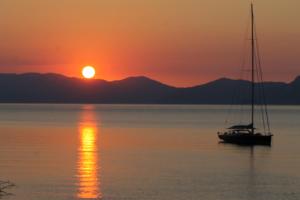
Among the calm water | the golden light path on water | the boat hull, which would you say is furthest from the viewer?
the boat hull

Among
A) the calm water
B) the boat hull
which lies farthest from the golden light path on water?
the boat hull

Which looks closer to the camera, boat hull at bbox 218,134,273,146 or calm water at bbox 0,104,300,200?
calm water at bbox 0,104,300,200

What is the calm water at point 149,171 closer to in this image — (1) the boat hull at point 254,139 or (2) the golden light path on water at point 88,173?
(2) the golden light path on water at point 88,173

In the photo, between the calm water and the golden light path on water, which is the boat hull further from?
the golden light path on water

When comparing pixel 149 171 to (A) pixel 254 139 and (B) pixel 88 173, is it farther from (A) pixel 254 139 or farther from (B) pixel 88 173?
(A) pixel 254 139

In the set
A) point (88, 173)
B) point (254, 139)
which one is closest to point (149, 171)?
point (88, 173)

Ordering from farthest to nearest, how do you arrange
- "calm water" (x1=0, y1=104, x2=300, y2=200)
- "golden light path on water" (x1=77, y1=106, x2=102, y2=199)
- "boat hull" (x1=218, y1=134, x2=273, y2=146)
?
1. "boat hull" (x1=218, y1=134, x2=273, y2=146)
2. "calm water" (x1=0, y1=104, x2=300, y2=200)
3. "golden light path on water" (x1=77, y1=106, x2=102, y2=199)

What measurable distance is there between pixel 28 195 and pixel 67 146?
44.9 meters

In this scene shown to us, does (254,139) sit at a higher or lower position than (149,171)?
higher

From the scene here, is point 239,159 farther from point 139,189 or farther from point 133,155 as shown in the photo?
point 139,189

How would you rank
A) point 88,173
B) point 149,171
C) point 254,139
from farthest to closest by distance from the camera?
point 254,139 → point 149,171 → point 88,173

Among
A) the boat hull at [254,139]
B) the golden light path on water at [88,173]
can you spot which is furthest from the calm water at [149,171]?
the boat hull at [254,139]

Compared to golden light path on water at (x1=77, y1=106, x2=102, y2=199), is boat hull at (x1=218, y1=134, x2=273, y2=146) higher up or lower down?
higher up

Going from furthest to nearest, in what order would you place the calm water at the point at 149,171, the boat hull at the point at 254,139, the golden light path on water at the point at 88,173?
1. the boat hull at the point at 254,139
2. the calm water at the point at 149,171
3. the golden light path on water at the point at 88,173
